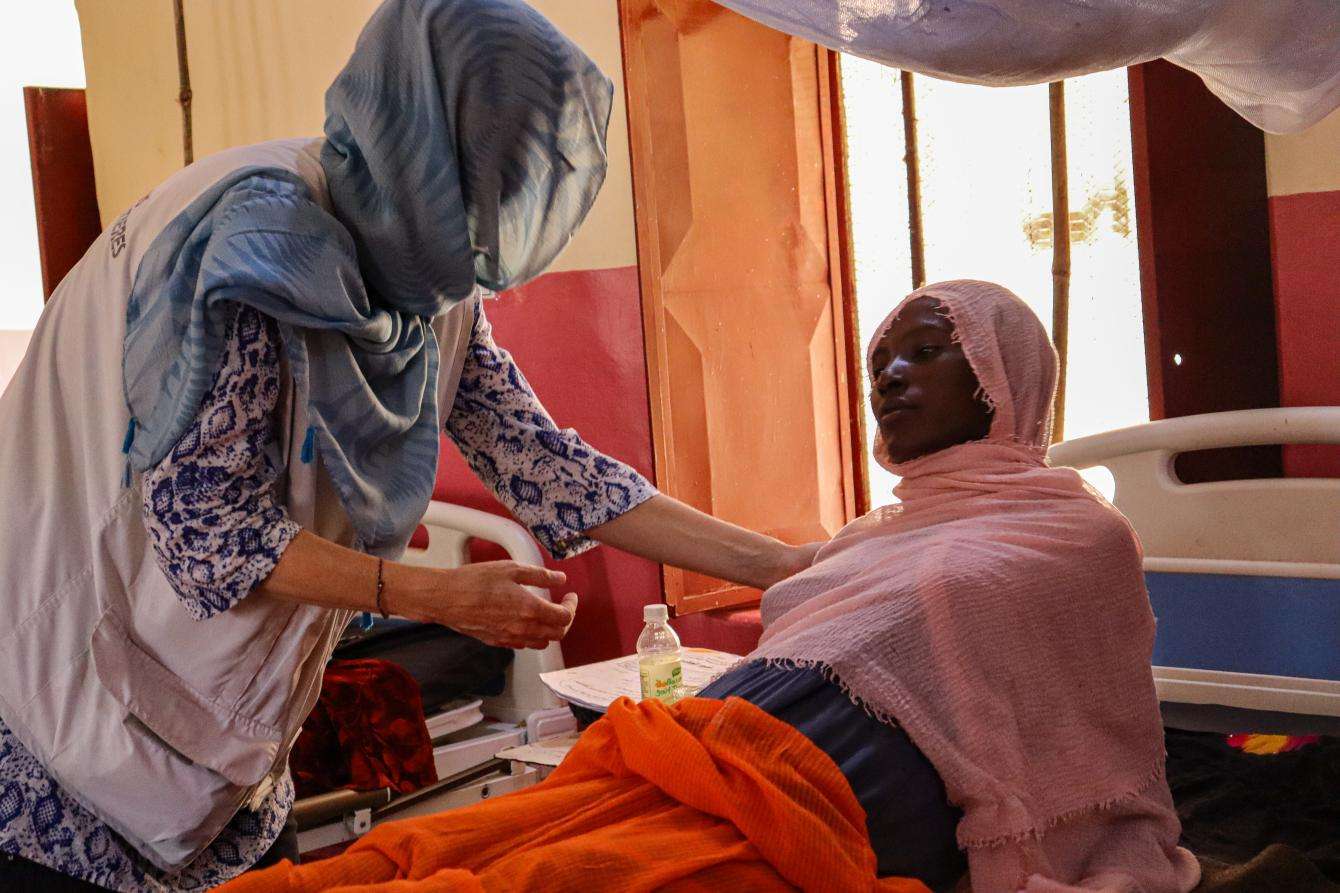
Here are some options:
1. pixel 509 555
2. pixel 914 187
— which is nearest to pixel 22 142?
pixel 509 555

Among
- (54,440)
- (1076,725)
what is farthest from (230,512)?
(1076,725)

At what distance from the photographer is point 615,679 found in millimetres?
2754

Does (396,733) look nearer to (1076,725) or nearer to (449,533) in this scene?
(449,533)

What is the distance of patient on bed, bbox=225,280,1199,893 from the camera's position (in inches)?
53.9

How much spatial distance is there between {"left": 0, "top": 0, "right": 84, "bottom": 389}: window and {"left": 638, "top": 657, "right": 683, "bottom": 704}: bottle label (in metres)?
3.84

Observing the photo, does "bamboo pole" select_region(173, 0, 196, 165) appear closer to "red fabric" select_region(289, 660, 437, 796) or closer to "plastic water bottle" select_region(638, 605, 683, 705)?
"red fabric" select_region(289, 660, 437, 796)

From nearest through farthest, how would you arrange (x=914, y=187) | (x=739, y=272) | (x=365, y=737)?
(x=365, y=737)
(x=914, y=187)
(x=739, y=272)

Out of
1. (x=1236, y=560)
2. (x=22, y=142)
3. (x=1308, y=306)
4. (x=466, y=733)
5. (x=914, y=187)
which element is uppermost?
(x=22, y=142)

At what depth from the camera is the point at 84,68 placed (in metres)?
5.23

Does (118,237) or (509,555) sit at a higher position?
(118,237)

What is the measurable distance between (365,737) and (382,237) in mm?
1709

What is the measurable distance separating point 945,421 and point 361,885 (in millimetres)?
1045

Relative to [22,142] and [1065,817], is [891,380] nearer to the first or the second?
[1065,817]

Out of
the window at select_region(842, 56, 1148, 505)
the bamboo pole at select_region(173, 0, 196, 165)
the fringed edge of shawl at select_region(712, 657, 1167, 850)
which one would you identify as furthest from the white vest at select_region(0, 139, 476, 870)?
the bamboo pole at select_region(173, 0, 196, 165)
